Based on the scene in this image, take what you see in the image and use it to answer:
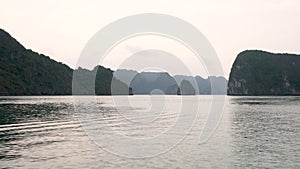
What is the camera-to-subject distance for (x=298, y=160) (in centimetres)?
4203

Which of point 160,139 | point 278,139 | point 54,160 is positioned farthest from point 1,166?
point 278,139

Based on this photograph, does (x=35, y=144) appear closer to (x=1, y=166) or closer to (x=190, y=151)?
(x=1, y=166)

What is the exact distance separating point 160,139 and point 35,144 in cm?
1860

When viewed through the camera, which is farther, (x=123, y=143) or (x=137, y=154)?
(x=123, y=143)

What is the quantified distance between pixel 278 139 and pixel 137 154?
1065 inches

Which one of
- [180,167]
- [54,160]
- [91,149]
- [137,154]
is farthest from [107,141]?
[180,167]

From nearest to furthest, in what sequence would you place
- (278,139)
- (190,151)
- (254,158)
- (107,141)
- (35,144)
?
(254,158) < (190,151) < (35,144) < (107,141) < (278,139)

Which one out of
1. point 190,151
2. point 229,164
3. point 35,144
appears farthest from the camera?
point 35,144

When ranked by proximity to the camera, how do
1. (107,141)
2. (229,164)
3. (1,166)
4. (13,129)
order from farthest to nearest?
(13,129)
(107,141)
(229,164)
(1,166)

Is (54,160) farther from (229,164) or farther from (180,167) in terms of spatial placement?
(229,164)

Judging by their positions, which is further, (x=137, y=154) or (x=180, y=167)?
(x=137, y=154)

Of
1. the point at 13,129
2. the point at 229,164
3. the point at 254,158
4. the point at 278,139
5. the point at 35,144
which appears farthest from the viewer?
the point at 13,129

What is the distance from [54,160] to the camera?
40406 mm

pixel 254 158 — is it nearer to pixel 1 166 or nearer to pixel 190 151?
pixel 190 151
